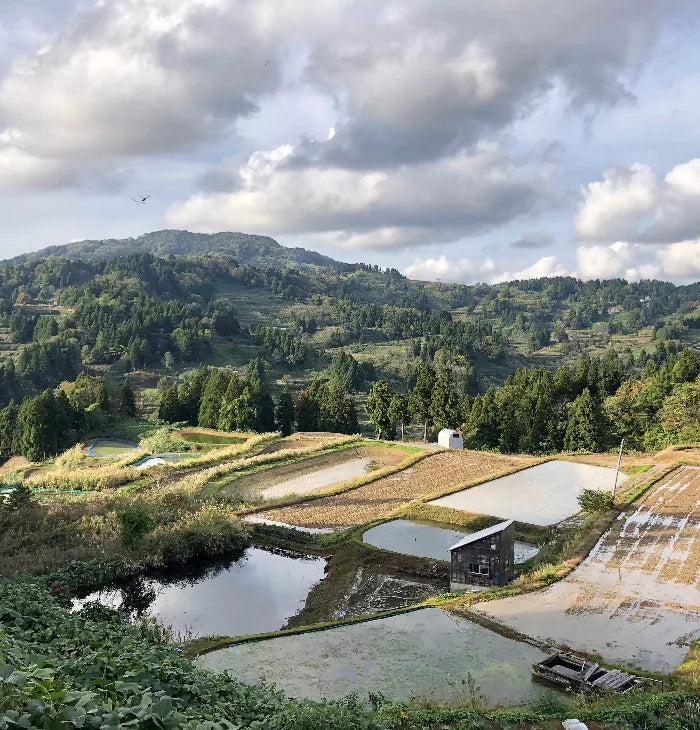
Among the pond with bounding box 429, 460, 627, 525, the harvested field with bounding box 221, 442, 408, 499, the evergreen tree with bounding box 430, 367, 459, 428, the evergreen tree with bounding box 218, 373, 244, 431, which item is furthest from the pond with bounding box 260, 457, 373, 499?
the evergreen tree with bounding box 218, 373, 244, 431

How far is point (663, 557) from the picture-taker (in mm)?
22500

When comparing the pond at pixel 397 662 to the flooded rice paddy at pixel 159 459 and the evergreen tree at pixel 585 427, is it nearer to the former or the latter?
the flooded rice paddy at pixel 159 459

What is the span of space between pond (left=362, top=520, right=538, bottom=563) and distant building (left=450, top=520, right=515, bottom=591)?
2889 millimetres

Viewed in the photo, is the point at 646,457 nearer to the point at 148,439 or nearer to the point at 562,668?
the point at 562,668

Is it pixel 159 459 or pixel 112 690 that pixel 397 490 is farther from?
pixel 112 690

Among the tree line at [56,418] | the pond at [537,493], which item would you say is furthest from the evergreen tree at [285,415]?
the pond at [537,493]

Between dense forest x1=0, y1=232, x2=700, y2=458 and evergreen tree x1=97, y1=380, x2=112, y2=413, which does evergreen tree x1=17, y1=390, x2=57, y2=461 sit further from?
evergreen tree x1=97, y1=380, x2=112, y2=413

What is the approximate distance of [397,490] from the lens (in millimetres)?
35625

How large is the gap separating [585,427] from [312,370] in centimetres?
6992

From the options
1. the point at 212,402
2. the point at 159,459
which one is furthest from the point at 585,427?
the point at 212,402

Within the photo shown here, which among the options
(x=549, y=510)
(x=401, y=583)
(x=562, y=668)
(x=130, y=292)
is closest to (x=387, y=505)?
(x=549, y=510)

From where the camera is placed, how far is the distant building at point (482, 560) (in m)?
20.7

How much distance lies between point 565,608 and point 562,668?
4544 millimetres

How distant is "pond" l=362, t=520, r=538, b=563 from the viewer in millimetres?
24953
